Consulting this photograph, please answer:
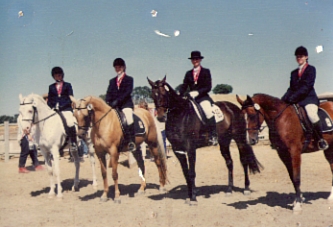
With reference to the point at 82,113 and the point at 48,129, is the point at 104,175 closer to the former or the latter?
the point at 82,113

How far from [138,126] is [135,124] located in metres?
0.08

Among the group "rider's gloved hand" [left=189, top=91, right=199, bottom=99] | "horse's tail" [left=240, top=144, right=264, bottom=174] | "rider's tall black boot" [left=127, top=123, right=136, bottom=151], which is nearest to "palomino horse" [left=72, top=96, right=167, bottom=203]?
"rider's tall black boot" [left=127, top=123, right=136, bottom=151]

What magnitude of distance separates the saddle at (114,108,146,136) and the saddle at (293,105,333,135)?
9.49 feet

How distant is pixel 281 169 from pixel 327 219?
4.35m

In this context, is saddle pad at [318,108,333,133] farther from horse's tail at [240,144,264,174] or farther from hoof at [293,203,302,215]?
horse's tail at [240,144,264,174]

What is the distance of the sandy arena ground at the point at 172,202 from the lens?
18.0ft

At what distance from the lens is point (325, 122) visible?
622 cm

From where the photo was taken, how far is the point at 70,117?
7.34 m

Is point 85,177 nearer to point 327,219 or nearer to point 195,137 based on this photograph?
point 195,137

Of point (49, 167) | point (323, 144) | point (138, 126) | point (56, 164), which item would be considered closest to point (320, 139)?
point (323, 144)

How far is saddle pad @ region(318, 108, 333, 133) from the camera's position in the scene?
6.21 metres

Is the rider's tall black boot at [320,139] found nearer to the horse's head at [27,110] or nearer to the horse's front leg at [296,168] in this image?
the horse's front leg at [296,168]

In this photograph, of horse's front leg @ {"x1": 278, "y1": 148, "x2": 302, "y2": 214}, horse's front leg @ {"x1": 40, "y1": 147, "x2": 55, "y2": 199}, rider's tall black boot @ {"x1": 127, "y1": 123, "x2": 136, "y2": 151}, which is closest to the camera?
horse's front leg @ {"x1": 278, "y1": 148, "x2": 302, "y2": 214}

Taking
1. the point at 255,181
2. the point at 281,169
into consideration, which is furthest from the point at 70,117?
the point at 281,169
